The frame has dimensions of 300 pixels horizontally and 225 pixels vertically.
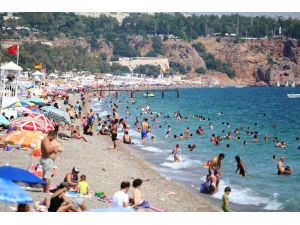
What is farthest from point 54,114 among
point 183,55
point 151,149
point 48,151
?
point 183,55

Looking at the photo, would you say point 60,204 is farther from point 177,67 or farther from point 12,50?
point 177,67

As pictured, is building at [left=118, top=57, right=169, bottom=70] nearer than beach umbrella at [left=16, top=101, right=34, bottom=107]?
No

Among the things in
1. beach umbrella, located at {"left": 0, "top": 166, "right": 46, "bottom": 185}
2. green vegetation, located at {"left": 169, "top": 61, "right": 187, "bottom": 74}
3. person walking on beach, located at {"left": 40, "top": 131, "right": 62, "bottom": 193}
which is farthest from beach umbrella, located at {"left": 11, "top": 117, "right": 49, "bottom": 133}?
green vegetation, located at {"left": 169, "top": 61, "right": 187, "bottom": 74}

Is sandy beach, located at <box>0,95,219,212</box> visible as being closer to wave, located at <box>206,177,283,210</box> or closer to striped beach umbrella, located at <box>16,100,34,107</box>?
wave, located at <box>206,177,283,210</box>

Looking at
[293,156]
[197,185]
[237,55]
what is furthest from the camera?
[237,55]

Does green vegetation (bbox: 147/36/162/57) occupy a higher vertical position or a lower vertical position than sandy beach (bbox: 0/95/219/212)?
lower

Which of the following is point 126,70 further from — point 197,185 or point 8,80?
point 197,185

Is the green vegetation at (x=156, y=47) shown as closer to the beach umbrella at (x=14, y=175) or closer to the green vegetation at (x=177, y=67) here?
the green vegetation at (x=177, y=67)
